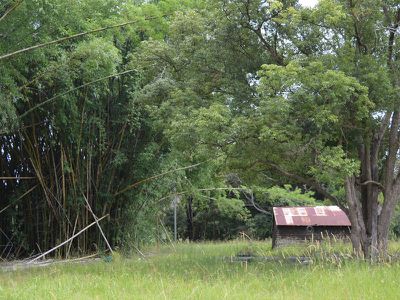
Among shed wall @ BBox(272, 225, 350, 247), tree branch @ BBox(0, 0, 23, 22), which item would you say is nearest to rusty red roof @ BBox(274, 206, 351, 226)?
shed wall @ BBox(272, 225, 350, 247)

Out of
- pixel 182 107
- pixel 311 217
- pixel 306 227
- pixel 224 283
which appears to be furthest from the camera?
pixel 311 217

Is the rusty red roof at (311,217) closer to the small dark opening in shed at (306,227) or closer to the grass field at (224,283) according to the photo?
the small dark opening in shed at (306,227)

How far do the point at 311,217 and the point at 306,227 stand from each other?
37 centimetres

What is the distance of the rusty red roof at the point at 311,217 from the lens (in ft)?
45.6

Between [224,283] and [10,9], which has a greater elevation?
[10,9]

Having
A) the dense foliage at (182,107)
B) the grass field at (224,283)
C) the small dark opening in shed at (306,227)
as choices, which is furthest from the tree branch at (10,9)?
the small dark opening in shed at (306,227)

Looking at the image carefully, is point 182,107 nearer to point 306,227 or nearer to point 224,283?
point 224,283

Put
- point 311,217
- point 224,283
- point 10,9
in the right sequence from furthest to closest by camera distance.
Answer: point 311,217 < point 10,9 < point 224,283

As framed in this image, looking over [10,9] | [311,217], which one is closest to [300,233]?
[311,217]

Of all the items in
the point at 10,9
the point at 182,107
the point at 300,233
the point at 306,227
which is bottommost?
the point at 300,233

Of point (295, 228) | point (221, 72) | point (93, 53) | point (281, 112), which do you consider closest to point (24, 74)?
point (93, 53)

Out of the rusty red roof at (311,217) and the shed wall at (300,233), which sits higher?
the rusty red roof at (311,217)

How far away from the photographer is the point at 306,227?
46.1 feet

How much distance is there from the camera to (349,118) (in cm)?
819
